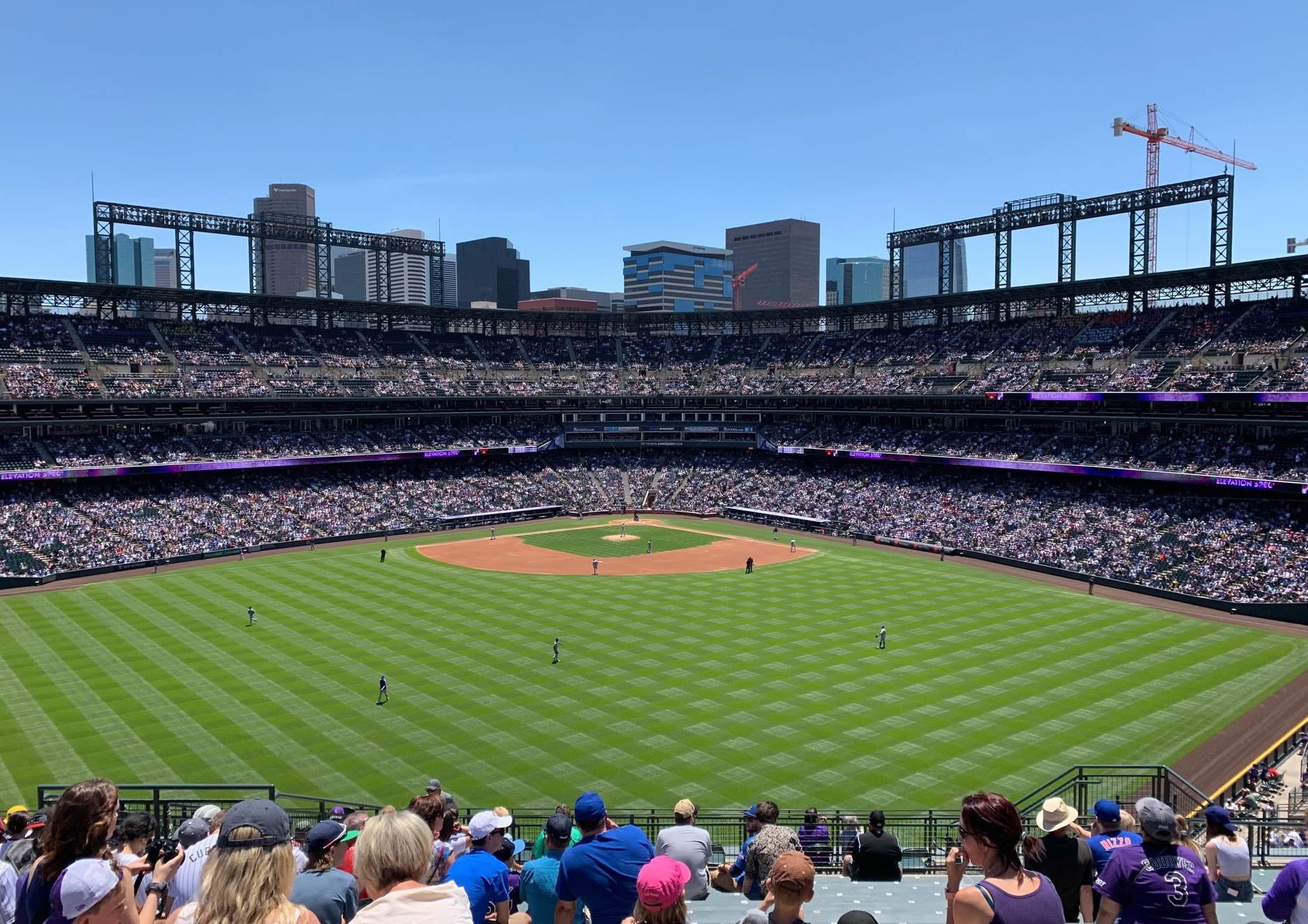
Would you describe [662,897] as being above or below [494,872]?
above

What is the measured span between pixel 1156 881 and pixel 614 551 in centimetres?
6397

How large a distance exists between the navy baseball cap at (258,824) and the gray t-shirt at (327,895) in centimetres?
191

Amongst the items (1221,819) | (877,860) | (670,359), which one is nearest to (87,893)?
(877,860)

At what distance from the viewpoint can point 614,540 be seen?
75562mm

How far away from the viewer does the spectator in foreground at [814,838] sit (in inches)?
682

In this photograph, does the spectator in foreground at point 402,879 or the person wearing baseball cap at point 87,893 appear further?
the person wearing baseball cap at point 87,893

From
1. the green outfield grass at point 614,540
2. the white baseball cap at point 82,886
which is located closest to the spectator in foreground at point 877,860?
the white baseball cap at point 82,886

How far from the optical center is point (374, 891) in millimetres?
5234

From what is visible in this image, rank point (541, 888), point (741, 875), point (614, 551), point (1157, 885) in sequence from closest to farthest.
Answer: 1. point (1157, 885)
2. point (541, 888)
3. point (741, 875)
4. point (614, 551)

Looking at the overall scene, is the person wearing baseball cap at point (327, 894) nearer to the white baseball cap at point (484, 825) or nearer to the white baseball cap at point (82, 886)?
the white baseball cap at point (82, 886)

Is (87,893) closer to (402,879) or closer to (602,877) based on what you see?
(402,879)

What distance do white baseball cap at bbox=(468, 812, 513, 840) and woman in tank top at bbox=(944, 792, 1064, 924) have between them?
5.44 metres

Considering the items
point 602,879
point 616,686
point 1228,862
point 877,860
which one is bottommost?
point 616,686

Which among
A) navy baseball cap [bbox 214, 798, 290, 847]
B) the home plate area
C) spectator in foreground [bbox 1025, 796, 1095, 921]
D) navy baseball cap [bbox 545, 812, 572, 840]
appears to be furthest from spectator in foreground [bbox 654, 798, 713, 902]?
the home plate area
